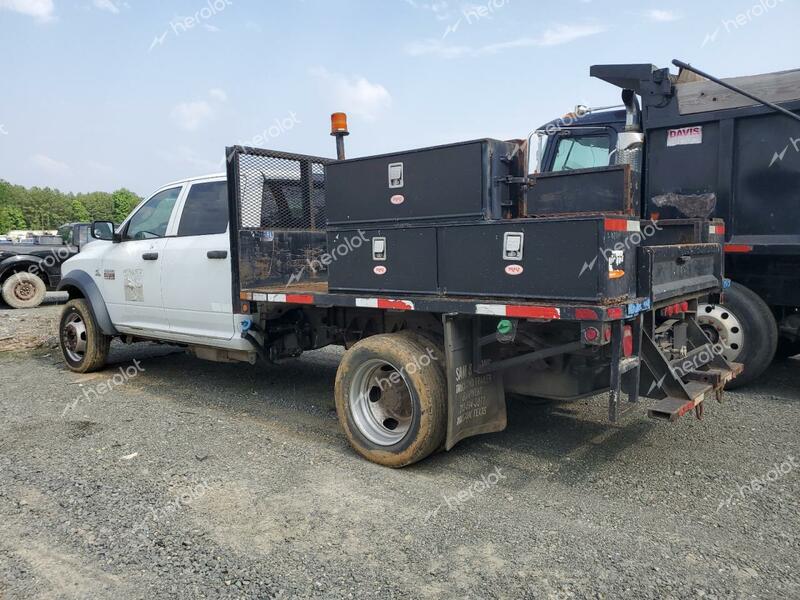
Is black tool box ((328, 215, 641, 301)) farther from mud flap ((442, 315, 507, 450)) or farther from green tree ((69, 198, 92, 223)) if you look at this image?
green tree ((69, 198, 92, 223))

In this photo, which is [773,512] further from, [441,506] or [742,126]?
[742,126]

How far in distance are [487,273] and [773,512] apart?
80.6 inches

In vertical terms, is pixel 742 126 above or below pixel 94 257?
above

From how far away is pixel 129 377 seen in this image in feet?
23.4

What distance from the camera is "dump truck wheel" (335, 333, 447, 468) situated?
162 inches

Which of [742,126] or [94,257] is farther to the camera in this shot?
[94,257]

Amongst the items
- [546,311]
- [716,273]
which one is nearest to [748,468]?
[716,273]

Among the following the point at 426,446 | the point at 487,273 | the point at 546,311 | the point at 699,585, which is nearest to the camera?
the point at 699,585

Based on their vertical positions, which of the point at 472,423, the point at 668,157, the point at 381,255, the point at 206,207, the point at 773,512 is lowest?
the point at 773,512

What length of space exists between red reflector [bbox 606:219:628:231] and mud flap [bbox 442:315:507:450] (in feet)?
3.62

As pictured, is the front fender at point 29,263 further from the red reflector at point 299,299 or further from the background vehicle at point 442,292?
the red reflector at point 299,299

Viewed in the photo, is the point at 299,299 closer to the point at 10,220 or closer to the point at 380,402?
the point at 380,402

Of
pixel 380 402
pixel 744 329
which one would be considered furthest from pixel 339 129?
pixel 744 329

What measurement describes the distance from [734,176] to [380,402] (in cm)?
420
